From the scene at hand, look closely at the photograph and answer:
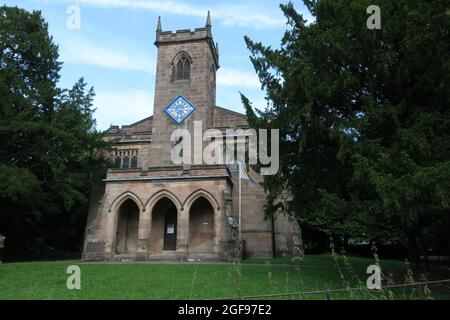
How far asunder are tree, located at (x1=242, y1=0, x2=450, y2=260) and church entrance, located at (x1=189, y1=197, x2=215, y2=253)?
31.1 ft

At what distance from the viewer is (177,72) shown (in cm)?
2894

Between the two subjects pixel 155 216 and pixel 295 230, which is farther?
pixel 295 230

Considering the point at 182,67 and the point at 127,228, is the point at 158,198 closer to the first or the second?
the point at 127,228

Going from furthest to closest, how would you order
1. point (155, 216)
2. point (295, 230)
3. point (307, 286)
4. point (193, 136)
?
point (193, 136) < point (295, 230) < point (155, 216) < point (307, 286)

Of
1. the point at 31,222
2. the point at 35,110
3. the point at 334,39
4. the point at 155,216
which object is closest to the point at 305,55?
the point at 334,39

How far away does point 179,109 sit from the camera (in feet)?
90.5

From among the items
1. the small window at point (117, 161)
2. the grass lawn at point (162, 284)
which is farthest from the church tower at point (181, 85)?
the grass lawn at point (162, 284)

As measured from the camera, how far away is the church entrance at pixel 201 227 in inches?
882

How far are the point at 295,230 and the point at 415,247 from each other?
1246cm

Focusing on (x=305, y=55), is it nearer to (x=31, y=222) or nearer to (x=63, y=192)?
(x=63, y=192)

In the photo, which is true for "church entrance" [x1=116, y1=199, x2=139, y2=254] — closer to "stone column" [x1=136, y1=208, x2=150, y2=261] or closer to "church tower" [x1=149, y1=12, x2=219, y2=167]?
"stone column" [x1=136, y1=208, x2=150, y2=261]
